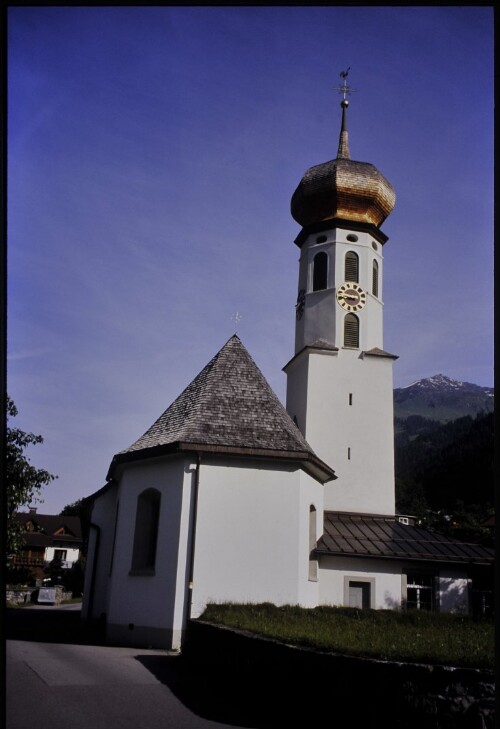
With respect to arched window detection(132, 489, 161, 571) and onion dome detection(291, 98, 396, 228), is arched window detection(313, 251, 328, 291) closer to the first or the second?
onion dome detection(291, 98, 396, 228)

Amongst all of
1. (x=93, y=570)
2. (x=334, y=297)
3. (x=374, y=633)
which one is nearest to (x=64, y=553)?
(x=93, y=570)

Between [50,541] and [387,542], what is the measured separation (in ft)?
194

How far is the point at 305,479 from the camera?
18266mm

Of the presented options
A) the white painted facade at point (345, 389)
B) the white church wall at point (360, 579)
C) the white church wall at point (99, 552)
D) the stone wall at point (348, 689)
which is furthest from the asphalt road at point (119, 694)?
the white painted facade at point (345, 389)

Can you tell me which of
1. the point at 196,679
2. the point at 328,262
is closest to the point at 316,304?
the point at 328,262

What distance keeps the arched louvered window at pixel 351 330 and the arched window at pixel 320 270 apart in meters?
1.79

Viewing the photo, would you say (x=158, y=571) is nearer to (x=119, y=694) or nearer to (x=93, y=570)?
(x=93, y=570)

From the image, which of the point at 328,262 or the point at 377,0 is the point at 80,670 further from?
the point at 328,262

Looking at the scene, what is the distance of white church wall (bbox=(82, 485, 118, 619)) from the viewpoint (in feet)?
69.8

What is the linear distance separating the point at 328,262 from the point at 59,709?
22155mm

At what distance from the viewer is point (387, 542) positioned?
2223 cm

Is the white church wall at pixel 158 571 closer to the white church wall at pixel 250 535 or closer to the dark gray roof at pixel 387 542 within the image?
the white church wall at pixel 250 535

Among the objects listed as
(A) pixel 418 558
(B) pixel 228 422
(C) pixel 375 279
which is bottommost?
(A) pixel 418 558

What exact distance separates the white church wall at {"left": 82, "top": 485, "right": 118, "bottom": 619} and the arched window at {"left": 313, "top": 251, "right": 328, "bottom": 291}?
12.2 metres
